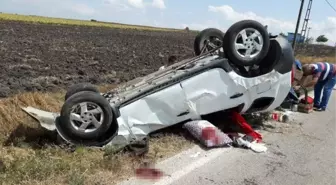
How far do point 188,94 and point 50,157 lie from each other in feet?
6.13

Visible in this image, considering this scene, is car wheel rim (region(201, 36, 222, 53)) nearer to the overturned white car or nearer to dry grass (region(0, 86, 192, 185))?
the overturned white car

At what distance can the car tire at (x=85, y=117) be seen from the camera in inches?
174

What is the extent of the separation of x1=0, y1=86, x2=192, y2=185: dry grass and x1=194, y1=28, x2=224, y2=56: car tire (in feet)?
7.56

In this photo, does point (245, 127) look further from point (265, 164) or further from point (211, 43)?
point (211, 43)

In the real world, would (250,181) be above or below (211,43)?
below

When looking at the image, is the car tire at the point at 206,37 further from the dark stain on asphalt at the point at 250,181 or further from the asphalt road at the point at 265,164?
the dark stain on asphalt at the point at 250,181

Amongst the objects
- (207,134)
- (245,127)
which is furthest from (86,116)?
(245,127)

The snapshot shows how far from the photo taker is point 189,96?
16.6 ft

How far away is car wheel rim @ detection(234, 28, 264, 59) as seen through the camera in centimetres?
543

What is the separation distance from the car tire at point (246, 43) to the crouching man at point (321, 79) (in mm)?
2944

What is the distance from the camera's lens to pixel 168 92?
493 cm

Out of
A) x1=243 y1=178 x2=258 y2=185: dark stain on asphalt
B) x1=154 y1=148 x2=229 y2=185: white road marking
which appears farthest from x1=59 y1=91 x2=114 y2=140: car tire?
x1=243 y1=178 x2=258 y2=185: dark stain on asphalt

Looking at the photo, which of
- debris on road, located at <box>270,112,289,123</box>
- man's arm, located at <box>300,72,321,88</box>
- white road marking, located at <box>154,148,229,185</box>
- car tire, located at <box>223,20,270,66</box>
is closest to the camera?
white road marking, located at <box>154,148,229,185</box>

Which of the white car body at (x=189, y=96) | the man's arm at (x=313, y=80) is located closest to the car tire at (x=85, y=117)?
the white car body at (x=189, y=96)
